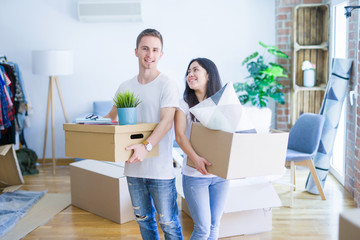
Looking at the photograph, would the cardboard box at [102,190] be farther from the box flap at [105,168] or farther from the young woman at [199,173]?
the young woman at [199,173]

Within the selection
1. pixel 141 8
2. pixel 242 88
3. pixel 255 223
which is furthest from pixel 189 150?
pixel 141 8

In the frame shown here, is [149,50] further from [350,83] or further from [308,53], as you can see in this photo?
[308,53]

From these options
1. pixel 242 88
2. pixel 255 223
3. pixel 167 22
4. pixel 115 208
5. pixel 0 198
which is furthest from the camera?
pixel 167 22

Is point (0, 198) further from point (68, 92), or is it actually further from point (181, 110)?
point (181, 110)

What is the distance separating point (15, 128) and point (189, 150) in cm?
354

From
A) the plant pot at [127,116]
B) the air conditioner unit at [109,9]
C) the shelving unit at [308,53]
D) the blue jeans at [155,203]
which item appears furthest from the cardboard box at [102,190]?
the shelving unit at [308,53]

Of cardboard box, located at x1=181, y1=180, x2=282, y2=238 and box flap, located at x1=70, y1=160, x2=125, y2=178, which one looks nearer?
cardboard box, located at x1=181, y1=180, x2=282, y2=238

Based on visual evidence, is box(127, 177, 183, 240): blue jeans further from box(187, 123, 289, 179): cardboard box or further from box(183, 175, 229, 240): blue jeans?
box(187, 123, 289, 179): cardboard box

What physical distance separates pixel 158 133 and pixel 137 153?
0.43 ft

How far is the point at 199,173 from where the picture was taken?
201 centimetres

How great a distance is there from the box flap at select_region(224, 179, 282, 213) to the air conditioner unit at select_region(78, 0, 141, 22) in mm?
2781

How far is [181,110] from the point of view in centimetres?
203

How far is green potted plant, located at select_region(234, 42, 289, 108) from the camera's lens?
4695 mm

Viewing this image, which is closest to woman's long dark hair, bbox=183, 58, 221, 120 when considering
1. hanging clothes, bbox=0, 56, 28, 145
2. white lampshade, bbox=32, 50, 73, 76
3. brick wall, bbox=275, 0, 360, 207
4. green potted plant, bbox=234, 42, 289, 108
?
brick wall, bbox=275, 0, 360, 207
